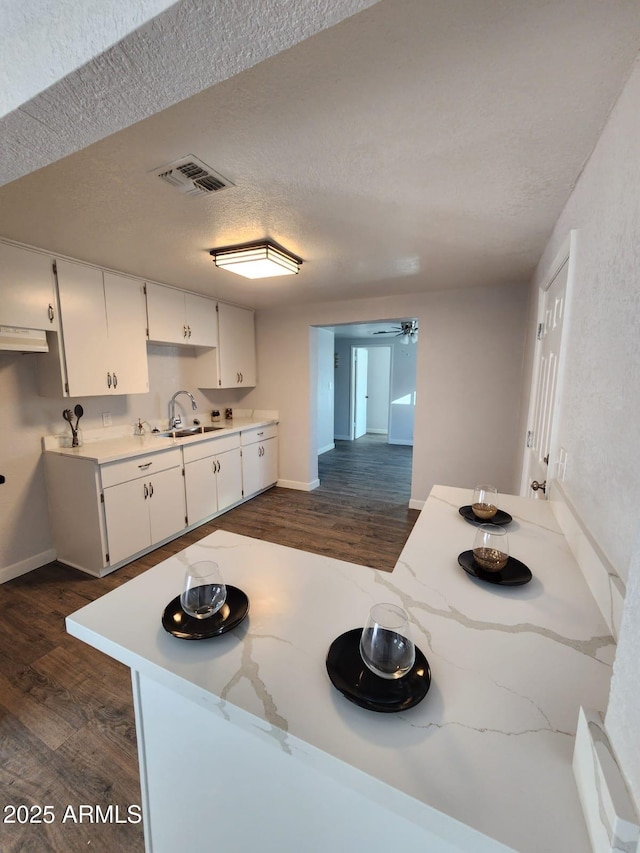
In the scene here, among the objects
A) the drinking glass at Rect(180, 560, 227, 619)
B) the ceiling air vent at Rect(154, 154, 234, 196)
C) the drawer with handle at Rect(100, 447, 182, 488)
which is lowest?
the drawer with handle at Rect(100, 447, 182, 488)

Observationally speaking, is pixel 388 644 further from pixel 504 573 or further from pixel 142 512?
pixel 142 512

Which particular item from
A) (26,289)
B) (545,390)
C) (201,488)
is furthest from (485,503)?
(26,289)

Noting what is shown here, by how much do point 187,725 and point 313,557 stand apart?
52 cm

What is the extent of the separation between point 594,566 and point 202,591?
106 cm

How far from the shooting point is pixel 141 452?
9.07 feet

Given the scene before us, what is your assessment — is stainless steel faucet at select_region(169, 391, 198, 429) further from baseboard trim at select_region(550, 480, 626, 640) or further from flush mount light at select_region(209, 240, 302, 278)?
baseboard trim at select_region(550, 480, 626, 640)

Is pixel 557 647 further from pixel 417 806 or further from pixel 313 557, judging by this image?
pixel 313 557

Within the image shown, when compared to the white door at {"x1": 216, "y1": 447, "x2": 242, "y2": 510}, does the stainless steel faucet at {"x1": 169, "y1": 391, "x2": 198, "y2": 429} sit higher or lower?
higher

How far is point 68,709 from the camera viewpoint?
62.0 inches

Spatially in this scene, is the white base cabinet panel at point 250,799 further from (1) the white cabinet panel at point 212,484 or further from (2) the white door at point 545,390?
(1) the white cabinet panel at point 212,484

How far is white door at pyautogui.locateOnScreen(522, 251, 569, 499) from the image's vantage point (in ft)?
5.79

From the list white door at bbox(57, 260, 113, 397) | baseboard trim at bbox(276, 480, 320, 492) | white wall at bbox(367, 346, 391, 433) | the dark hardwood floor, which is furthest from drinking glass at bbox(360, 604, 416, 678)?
white wall at bbox(367, 346, 391, 433)

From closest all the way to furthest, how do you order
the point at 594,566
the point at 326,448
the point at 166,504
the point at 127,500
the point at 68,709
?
the point at 594,566
the point at 68,709
the point at 127,500
the point at 166,504
the point at 326,448

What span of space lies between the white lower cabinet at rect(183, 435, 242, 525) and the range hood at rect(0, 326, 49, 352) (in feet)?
4.28
